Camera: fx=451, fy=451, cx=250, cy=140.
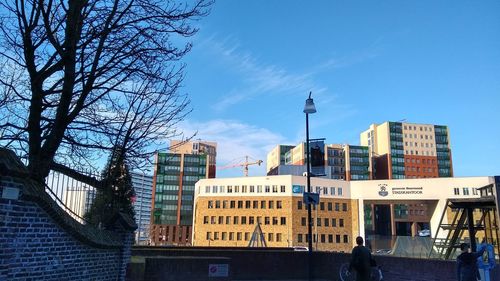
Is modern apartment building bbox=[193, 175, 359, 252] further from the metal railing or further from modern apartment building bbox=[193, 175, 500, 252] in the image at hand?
the metal railing

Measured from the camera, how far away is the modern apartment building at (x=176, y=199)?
148625mm

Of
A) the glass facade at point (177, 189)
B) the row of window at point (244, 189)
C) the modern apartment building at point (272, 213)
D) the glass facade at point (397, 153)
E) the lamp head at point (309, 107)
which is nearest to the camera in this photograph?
the lamp head at point (309, 107)

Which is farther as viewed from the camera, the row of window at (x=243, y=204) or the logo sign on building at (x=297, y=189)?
the row of window at (x=243, y=204)

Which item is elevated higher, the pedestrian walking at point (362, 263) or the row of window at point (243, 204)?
the row of window at point (243, 204)

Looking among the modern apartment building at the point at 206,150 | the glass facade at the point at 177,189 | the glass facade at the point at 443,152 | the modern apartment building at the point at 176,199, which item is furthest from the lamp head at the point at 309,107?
the glass facade at the point at 443,152

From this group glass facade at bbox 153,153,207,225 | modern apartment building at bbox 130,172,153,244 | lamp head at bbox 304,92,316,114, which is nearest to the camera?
lamp head at bbox 304,92,316,114

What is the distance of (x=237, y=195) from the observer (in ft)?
369

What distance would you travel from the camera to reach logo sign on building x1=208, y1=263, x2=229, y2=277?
1625 cm

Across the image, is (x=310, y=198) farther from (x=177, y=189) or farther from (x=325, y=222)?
(x=177, y=189)

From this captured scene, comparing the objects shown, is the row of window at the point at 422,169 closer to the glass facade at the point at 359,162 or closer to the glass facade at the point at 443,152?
the glass facade at the point at 443,152

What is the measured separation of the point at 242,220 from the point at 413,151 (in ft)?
293

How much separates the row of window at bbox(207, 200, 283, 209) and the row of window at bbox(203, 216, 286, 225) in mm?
2640

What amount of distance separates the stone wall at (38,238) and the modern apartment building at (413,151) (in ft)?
550

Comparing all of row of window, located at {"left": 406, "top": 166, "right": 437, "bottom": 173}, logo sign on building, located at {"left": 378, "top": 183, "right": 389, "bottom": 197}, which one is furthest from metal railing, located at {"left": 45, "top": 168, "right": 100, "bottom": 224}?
row of window, located at {"left": 406, "top": 166, "right": 437, "bottom": 173}
